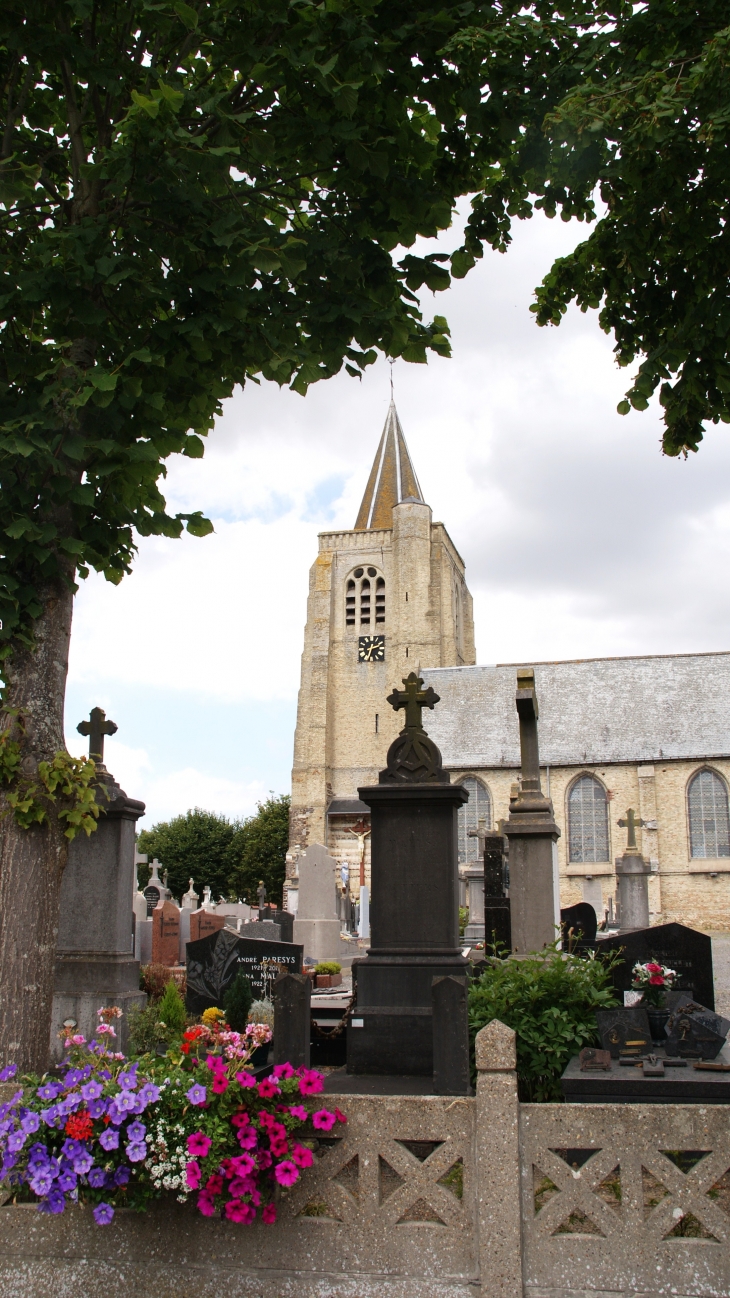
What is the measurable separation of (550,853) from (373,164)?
691 cm

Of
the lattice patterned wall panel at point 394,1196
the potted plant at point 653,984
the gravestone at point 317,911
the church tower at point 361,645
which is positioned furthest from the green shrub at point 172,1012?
the church tower at point 361,645

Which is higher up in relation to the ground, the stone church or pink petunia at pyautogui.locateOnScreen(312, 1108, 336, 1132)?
the stone church

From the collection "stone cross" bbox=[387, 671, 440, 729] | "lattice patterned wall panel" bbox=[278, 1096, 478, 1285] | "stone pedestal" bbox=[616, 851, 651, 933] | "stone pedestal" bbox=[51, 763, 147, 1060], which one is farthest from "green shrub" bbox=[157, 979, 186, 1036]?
"stone pedestal" bbox=[616, 851, 651, 933]

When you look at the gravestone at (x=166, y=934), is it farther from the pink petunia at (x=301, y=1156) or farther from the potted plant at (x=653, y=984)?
the pink petunia at (x=301, y=1156)

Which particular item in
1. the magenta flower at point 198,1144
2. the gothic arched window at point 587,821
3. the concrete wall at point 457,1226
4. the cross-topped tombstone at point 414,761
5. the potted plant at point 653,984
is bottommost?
the concrete wall at point 457,1226

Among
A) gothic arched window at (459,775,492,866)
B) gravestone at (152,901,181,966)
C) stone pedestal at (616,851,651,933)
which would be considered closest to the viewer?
gravestone at (152,901,181,966)

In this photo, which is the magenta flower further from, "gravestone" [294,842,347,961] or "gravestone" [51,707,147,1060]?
"gravestone" [294,842,347,961]

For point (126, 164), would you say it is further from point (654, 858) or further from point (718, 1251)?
point (654, 858)

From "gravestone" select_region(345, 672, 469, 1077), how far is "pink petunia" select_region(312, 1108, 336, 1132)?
11.8 feet

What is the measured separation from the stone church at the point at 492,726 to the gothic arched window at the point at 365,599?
74mm

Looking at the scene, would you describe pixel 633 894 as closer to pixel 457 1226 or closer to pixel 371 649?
pixel 457 1226

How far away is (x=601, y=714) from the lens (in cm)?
3956

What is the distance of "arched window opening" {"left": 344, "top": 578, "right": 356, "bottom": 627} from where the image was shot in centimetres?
5078

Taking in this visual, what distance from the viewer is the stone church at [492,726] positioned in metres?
36.5
